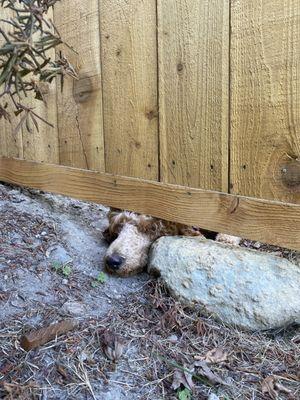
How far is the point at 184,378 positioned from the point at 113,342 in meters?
0.35

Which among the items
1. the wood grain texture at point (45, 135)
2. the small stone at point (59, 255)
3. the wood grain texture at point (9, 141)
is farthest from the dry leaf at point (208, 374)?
the wood grain texture at point (9, 141)

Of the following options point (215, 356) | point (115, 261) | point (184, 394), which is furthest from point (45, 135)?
point (184, 394)

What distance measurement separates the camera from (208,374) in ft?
6.00

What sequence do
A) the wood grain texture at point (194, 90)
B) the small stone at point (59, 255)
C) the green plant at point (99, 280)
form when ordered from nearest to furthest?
the wood grain texture at point (194, 90)
the green plant at point (99, 280)
the small stone at point (59, 255)

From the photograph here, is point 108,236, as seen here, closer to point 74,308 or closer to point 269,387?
point 74,308

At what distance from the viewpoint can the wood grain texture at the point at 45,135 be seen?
3.16 metres

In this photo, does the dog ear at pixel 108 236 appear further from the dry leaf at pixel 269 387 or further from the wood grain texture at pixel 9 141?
the dry leaf at pixel 269 387

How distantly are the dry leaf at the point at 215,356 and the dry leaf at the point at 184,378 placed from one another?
0.10 metres

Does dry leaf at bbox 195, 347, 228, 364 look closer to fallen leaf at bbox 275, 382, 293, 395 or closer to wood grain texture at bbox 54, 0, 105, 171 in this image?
fallen leaf at bbox 275, 382, 293, 395

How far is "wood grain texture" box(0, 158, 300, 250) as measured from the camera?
2.11 metres

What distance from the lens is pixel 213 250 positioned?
2391 millimetres

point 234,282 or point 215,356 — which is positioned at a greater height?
point 234,282

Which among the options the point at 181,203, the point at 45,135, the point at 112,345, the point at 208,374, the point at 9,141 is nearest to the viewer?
the point at 208,374

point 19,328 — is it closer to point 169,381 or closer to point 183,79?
point 169,381
